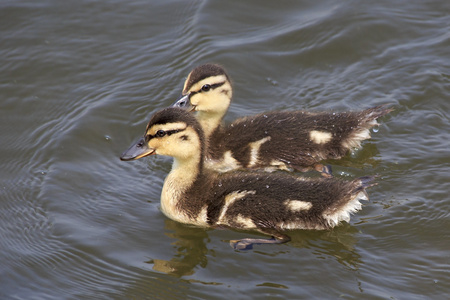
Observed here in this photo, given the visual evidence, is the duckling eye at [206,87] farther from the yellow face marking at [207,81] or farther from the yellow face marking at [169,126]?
the yellow face marking at [169,126]

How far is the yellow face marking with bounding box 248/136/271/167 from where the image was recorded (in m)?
6.25

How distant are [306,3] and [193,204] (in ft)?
13.3

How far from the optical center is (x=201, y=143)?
5.64 m

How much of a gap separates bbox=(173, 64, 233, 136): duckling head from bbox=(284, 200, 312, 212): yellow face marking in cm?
161

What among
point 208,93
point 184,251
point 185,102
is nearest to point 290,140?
point 208,93

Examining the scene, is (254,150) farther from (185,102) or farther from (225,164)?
(185,102)

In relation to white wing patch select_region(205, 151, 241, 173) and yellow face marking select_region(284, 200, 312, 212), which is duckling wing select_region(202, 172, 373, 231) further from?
white wing patch select_region(205, 151, 241, 173)

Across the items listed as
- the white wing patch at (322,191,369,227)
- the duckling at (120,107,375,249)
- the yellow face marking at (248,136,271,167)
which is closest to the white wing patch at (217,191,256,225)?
the duckling at (120,107,375,249)

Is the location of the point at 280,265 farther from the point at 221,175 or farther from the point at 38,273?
the point at 38,273

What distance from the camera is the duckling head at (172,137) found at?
5.55m

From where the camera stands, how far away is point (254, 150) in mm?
6281

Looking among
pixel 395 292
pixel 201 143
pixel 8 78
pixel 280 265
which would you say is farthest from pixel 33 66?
pixel 395 292

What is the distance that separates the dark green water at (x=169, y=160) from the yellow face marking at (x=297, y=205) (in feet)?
0.79

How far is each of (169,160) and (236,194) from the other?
51.5 inches
